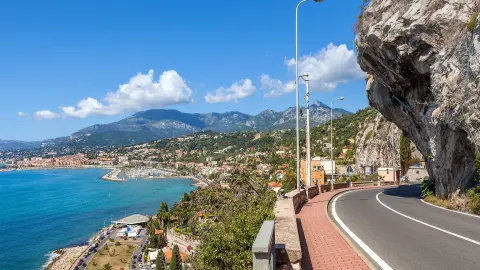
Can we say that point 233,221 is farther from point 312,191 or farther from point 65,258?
point 65,258

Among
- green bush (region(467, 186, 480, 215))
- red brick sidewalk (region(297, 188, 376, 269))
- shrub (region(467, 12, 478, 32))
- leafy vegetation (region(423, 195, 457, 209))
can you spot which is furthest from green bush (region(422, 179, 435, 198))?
red brick sidewalk (region(297, 188, 376, 269))

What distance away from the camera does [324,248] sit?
6.63 meters

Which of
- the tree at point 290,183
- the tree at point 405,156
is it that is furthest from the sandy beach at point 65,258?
the tree at point 405,156

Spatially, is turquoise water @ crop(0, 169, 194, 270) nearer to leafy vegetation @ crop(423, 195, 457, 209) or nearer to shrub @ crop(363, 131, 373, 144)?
leafy vegetation @ crop(423, 195, 457, 209)

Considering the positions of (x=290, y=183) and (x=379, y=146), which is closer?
(x=290, y=183)

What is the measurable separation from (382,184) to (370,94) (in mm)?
12866

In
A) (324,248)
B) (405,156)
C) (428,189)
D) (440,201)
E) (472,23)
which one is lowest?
(440,201)

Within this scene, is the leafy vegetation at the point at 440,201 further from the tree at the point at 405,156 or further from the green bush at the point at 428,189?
the tree at the point at 405,156

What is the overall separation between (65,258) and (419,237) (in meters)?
43.2

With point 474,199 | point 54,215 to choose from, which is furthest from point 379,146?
point 54,215

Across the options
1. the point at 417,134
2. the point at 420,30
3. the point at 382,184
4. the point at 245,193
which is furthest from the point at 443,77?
the point at 382,184

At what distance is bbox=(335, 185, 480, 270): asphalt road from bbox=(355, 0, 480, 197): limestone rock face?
3.07 meters

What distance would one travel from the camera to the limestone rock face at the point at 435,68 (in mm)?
11164

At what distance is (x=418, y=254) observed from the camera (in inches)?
236
